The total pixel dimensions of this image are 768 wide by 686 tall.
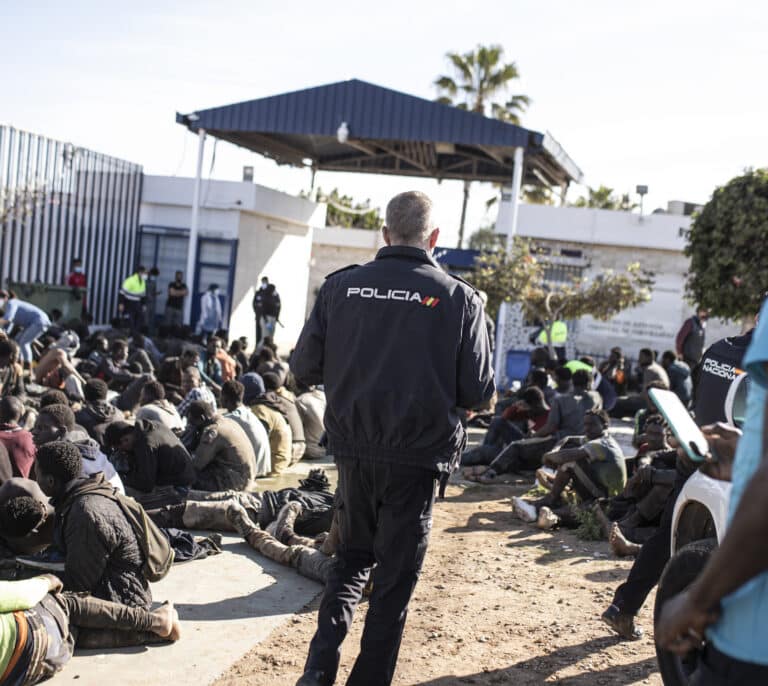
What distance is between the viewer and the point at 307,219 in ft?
92.7

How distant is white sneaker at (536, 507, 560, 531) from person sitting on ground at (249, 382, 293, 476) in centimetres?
300

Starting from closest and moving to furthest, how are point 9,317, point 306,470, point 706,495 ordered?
point 706,495 < point 306,470 < point 9,317

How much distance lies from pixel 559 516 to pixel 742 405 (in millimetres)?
4151

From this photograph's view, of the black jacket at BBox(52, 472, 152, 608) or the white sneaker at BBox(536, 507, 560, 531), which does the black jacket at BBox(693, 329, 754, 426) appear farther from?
the white sneaker at BBox(536, 507, 560, 531)

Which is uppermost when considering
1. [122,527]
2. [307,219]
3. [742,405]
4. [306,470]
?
[307,219]

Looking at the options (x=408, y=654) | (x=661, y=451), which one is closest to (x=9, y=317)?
(x=661, y=451)

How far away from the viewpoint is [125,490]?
727cm

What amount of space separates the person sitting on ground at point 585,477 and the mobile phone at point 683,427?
191 inches

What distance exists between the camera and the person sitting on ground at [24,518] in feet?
16.8

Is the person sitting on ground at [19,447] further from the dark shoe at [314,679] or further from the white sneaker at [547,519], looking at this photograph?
the white sneaker at [547,519]

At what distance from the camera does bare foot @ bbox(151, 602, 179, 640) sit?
192 inches

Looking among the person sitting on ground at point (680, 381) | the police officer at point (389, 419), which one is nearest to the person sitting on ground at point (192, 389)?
the police officer at point (389, 419)

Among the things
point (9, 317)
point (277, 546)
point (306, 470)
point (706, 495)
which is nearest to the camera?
point (706, 495)

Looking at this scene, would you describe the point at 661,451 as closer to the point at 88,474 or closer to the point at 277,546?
the point at 277,546
